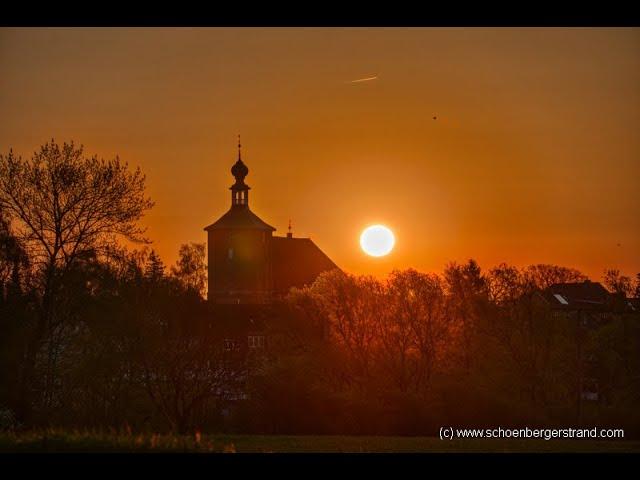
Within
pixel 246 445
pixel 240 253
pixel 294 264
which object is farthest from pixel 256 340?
pixel 294 264

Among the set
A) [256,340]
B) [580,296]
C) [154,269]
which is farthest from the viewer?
[580,296]

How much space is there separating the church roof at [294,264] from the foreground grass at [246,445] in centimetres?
9142

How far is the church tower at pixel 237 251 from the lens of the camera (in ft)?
390

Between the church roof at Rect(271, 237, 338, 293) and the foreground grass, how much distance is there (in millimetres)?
91423

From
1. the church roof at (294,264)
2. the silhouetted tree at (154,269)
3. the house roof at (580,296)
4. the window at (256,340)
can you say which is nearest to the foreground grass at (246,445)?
the silhouetted tree at (154,269)

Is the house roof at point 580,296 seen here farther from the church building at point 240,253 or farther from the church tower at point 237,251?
the church tower at point 237,251

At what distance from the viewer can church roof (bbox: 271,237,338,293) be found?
123m

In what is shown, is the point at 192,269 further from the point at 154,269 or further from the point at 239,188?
the point at 239,188

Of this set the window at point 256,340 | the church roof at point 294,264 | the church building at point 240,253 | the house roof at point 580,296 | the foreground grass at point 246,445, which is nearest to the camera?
the foreground grass at point 246,445

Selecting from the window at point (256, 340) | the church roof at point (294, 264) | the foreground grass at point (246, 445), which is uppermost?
the church roof at point (294, 264)

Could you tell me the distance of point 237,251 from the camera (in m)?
119

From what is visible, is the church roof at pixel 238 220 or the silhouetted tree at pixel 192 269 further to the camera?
→ the church roof at pixel 238 220

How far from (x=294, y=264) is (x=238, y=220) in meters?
8.54
